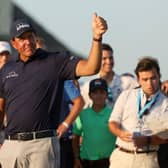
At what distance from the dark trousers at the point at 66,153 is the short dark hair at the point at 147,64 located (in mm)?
1793

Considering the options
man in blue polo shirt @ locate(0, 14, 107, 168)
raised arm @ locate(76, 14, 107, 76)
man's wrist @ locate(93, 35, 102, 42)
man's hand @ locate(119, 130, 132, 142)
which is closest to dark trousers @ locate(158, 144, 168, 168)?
man's hand @ locate(119, 130, 132, 142)

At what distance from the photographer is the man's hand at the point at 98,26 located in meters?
6.64

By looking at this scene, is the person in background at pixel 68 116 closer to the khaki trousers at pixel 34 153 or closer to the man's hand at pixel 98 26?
the khaki trousers at pixel 34 153

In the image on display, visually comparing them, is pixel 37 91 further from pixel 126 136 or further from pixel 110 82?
pixel 110 82

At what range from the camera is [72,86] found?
9.55m

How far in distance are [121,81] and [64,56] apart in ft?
8.93

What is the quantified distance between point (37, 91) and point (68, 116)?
2.03 meters

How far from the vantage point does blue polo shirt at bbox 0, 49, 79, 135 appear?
7.29m

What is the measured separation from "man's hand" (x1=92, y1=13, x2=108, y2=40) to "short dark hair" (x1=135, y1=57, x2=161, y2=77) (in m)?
1.63

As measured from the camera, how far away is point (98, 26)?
6664 millimetres

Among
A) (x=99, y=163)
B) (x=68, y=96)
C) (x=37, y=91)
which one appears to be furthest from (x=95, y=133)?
(x=37, y=91)

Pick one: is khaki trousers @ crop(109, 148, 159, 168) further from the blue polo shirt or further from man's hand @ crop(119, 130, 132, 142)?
the blue polo shirt

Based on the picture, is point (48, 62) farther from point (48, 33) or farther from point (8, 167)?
point (48, 33)

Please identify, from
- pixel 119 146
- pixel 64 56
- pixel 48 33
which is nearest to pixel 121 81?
pixel 119 146
